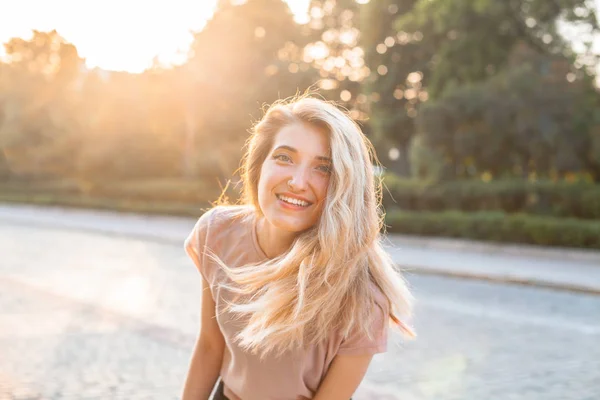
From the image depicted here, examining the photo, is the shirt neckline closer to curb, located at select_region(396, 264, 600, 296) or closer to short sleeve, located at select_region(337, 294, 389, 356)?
short sleeve, located at select_region(337, 294, 389, 356)

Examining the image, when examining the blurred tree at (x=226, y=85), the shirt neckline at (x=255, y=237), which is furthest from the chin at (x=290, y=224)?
the blurred tree at (x=226, y=85)

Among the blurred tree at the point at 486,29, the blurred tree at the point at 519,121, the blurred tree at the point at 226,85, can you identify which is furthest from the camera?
the blurred tree at the point at 226,85

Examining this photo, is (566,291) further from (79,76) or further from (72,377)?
(79,76)

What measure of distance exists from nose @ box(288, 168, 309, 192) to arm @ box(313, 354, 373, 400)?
1.63 ft

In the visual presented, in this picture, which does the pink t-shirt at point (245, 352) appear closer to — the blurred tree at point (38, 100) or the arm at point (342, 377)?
the arm at point (342, 377)

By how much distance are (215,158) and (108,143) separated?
5.92 meters

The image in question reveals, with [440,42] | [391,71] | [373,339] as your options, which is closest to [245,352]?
Answer: [373,339]

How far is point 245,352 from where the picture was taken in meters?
2.37

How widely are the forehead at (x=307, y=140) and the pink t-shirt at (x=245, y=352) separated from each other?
1.15 feet

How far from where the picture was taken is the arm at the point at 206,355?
264cm

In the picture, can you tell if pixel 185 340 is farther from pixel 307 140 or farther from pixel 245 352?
pixel 307 140

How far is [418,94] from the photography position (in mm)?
31969

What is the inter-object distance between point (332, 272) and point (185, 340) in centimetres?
536

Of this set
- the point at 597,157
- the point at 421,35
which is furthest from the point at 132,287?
the point at 421,35
